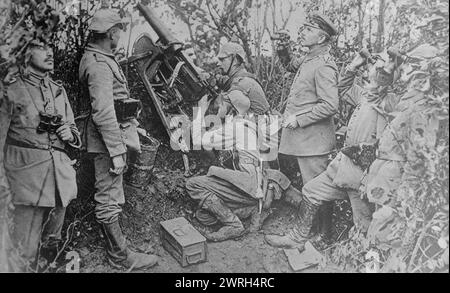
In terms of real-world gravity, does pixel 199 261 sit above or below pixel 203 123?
below

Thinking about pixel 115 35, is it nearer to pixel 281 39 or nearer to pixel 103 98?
pixel 103 98

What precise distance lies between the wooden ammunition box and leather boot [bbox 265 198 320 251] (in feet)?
2.05

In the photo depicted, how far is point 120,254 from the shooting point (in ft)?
16.4

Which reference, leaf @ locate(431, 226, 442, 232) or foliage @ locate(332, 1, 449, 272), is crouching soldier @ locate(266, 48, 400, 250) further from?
leaf @ locate(431, 226, 442, 232)

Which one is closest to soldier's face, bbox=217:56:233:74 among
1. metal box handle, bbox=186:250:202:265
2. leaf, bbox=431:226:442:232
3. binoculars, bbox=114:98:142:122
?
binoculars, bbox=114:98:142:122

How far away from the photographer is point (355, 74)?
204 inches

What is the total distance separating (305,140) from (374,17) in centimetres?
131

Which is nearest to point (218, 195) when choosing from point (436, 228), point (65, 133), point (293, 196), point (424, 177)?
point (293, 196)

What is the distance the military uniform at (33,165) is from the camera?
4.80 metres

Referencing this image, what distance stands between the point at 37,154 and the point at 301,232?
7.99 feet

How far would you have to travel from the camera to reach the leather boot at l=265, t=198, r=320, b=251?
5.14 m

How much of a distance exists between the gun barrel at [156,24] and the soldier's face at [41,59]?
0.91 metres
